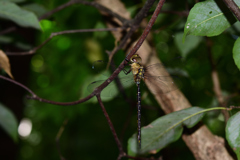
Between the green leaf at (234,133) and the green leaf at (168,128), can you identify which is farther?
the green leaf at (168,128)

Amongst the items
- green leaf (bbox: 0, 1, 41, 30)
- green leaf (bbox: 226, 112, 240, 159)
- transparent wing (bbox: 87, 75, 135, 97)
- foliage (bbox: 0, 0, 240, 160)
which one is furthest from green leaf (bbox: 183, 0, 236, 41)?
green leaf (bbox: 0, 1, 41, 30)

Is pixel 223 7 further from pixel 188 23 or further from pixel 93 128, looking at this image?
pixel 93 128

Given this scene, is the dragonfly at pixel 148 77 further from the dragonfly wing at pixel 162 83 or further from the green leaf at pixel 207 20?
the green leaf at pixel 207 20

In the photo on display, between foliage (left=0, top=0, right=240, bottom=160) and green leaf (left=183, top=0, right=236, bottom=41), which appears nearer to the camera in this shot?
green leaf (left=183, top=0, right=236, bottom=41)

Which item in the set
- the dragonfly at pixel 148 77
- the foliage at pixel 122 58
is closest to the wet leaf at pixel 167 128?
the foliage at pixel 122 58

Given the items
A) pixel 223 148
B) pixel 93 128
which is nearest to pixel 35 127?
pixel 93 128

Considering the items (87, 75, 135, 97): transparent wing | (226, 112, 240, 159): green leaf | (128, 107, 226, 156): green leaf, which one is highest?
(87, 75, 135, 97): transparent wing

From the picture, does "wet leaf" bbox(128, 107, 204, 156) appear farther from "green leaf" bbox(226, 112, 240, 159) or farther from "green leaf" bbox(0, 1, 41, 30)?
"green leaf" bbox(0, 1, 41, 30)

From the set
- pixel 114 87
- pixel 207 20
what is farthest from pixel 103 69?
pixel 207 20
